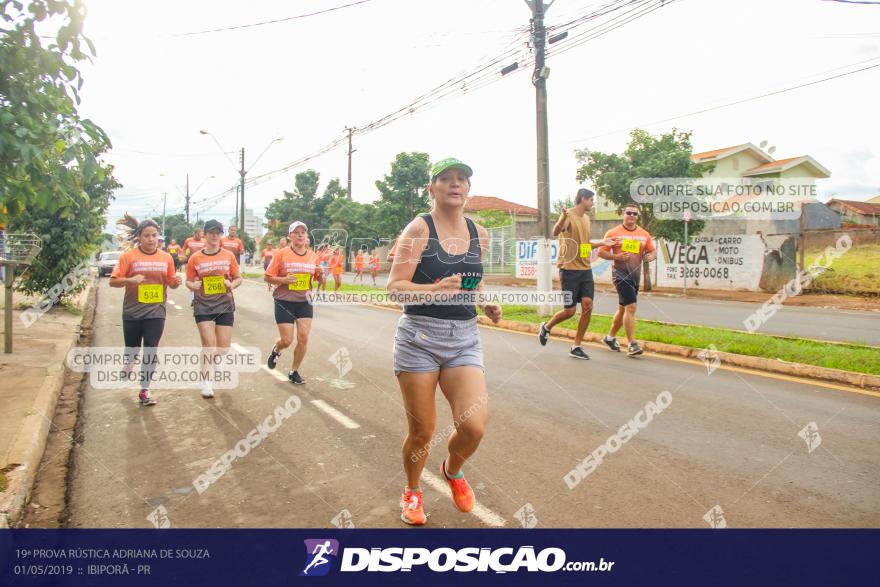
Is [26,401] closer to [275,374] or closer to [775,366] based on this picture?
[275,374]

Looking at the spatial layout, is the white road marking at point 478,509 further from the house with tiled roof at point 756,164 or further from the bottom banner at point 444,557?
the house with tiled roof at point 756,164

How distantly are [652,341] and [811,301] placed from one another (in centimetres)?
1133

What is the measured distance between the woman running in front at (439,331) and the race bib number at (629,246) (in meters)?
5.85

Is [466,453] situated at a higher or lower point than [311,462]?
higher

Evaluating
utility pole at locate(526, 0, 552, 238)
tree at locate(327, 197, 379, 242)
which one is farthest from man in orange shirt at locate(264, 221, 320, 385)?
tree at locate(327, 197, 379, 242)

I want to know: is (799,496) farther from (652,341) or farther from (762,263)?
(762,263)

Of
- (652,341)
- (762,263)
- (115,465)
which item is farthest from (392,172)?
(115,465)

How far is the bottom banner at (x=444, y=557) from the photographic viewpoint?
10.2 feet

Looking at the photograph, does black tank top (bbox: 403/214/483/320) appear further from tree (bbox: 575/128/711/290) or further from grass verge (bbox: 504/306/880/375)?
tree (bbox: 575/128/711/290)

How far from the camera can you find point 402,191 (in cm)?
3947

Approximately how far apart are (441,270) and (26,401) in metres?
5.10

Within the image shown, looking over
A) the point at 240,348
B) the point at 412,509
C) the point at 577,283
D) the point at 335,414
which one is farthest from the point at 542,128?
the point at 412,509

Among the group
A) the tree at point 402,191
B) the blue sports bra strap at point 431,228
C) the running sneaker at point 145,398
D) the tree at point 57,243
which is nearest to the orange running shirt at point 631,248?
the blue sports bra strap at point 431,228

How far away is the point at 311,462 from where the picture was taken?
479 centimetres
